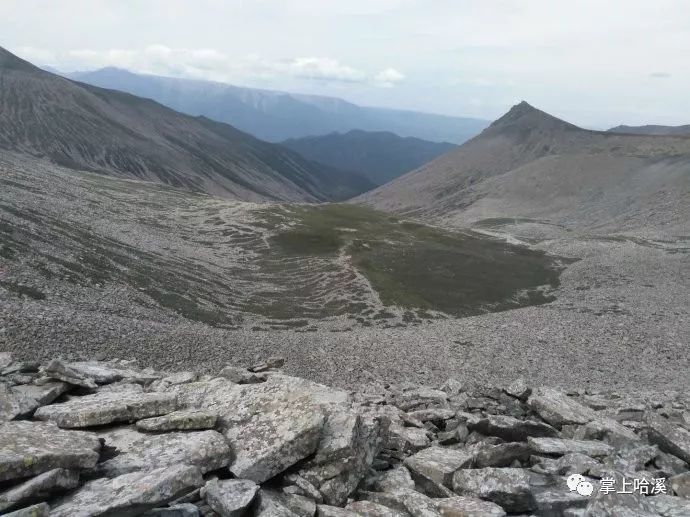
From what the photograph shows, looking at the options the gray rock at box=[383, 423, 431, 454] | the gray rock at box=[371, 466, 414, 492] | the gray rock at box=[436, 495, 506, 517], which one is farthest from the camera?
the gray rock at box=[383, 423, 431, 454]

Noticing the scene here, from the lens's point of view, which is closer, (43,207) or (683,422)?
(683,422)

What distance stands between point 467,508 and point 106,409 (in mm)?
9806

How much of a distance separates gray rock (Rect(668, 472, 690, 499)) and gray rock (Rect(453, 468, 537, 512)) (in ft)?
13.9

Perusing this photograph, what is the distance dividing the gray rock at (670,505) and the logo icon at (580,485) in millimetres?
1398

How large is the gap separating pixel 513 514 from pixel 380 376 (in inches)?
1192

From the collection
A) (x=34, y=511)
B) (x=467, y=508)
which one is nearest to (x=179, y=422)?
(x=34, y=511)

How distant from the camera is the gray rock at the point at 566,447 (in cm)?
1546

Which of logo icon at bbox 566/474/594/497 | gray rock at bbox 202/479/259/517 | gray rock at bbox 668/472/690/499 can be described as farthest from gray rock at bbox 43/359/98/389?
gray rock at bbox 668/472/690/499

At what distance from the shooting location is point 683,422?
76.9 feet

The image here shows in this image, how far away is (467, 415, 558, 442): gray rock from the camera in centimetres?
1706

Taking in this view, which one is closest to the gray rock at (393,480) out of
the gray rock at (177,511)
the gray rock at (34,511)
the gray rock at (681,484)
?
the gray rock at (177,511)

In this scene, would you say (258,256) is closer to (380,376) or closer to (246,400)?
(380,376)

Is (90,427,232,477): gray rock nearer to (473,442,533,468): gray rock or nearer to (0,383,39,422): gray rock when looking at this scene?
(0,383,39,422): gray rock

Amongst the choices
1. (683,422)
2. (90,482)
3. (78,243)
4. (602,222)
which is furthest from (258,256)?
(602,222)
